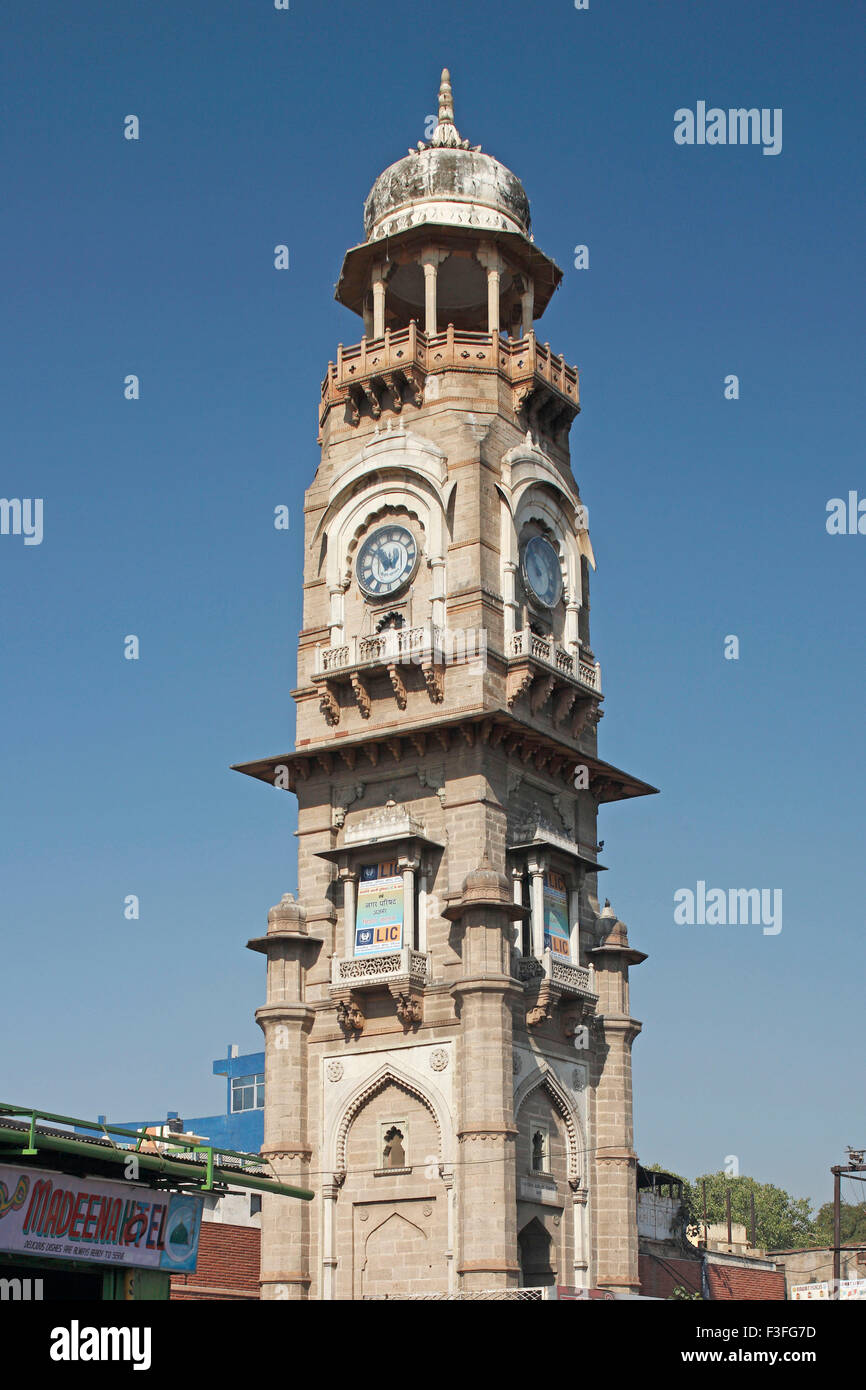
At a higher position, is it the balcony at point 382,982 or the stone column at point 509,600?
the stone column at point 509,600

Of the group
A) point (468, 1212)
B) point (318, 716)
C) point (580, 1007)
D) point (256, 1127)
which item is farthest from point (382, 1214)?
point (256, 1127)

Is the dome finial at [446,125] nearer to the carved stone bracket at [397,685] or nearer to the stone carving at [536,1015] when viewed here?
the carved stone bracket at [397,685]

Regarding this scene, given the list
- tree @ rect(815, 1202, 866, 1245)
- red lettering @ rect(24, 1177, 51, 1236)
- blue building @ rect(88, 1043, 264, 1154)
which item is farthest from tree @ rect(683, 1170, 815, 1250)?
red lettering @ rect(24, 1177, 51, 1236)

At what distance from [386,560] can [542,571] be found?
15.9ft

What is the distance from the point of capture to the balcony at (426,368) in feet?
172

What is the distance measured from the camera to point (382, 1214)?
4503cm

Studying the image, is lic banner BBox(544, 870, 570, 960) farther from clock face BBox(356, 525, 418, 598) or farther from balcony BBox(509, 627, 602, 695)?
clock face BBox(356, 525, 418, 598)

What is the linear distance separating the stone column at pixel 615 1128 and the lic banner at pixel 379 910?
6.65 m

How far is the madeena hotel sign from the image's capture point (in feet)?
102

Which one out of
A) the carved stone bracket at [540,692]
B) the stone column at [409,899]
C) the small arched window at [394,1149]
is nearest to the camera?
the small arched window at [394,1149]

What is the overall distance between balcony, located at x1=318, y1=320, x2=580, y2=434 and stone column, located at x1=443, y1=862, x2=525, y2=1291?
51.2 feet

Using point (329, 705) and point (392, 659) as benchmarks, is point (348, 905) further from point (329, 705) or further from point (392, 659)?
point (392, 659)

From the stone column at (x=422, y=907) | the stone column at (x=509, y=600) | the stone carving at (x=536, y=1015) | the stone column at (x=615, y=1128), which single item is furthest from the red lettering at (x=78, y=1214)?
the stone column at (x=509, y=600)
